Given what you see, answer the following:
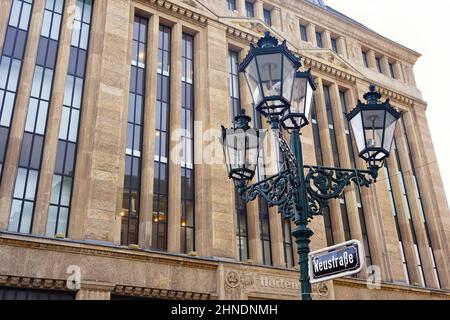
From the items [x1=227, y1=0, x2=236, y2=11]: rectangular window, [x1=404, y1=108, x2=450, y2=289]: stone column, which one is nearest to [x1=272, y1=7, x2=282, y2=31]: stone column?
[x1=227, y1=0, x2=236, y2=11]: rectangular window

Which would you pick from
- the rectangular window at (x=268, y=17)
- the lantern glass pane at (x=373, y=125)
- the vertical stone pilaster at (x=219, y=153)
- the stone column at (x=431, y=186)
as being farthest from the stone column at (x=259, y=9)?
the lantern glass pane at (x=373, y=125)

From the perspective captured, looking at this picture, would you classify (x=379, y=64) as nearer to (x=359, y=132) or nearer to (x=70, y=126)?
(x=70, y=126)

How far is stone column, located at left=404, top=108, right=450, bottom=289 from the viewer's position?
25.1 meters

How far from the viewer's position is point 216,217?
58.9ft

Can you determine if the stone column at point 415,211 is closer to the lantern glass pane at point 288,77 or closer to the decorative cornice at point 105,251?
the decorative cornice at point 105,251

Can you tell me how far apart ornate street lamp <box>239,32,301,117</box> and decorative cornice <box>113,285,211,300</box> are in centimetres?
1026

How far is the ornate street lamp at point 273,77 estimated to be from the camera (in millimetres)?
6770

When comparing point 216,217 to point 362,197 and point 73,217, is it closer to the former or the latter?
point 73,217

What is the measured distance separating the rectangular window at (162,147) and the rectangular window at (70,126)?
3.27 m

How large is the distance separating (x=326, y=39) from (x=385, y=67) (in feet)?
17.2

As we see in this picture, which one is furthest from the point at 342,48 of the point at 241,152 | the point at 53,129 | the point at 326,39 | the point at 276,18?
the point at 241,152

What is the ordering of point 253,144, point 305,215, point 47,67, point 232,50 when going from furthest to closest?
1. point 232,50
2. point 47,67
3. point 253,144
4. point 305,215

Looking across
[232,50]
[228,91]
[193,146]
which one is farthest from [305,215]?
[232,50]
